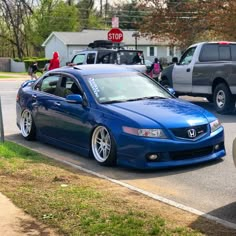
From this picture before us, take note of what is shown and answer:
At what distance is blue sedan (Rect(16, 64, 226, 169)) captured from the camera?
7.30 m

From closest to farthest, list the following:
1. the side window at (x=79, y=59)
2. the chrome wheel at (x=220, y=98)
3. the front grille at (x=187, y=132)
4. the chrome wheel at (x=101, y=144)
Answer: the front grille at (x=187, y=132)
the chrome wheel at (x=101, y=144)
the chrome wheel at (x=220, y=98)
the side window at (x=79, y=59)

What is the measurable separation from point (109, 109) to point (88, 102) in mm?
558

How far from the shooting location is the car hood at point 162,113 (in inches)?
291

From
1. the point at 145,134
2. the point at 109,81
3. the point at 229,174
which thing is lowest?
the point at 229,174

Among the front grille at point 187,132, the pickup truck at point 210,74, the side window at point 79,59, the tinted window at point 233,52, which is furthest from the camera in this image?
the side window at point 79,59

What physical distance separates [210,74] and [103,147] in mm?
7636

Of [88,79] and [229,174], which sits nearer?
[229,174]

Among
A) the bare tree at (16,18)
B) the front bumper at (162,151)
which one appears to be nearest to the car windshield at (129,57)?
the front bumper at (162,151)

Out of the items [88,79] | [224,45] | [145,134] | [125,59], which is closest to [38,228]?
[145,134]

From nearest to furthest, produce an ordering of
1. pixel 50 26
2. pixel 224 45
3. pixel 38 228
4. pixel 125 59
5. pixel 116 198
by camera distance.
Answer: pixel 38 228, pixel 116 198, pixel 224 45, pixel 125 59, pixel 50 26

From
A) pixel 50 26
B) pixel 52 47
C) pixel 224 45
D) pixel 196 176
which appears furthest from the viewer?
pixel 50 26

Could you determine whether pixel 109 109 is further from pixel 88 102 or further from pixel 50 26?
pixel 50 26

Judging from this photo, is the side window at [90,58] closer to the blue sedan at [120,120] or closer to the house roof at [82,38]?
the blue sedan at [120,120]

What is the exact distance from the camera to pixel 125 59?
21.5 meters
